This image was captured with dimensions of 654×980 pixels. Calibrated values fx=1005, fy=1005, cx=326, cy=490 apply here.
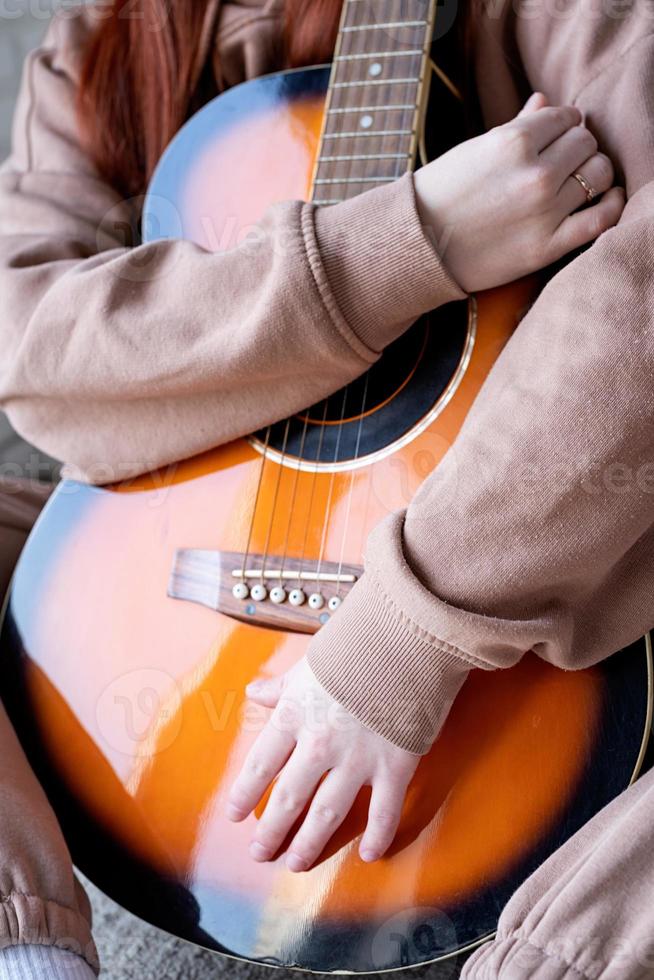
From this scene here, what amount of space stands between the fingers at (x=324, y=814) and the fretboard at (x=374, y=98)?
0.43m

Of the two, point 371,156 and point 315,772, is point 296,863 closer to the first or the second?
point 315,772

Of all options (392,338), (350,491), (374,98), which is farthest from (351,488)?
(374,98)

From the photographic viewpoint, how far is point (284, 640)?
684 mm

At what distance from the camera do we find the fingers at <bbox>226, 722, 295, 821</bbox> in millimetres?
624

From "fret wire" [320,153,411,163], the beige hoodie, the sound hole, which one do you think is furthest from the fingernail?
"fret wire" [320,153,411,163]

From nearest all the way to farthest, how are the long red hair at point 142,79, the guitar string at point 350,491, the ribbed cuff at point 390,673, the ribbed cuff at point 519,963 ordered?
the ribbed cuff at point 519,963 → the ribbed cuff at point 390,673 → the guitar string at point 350,491 → the long red hair at point 142,79

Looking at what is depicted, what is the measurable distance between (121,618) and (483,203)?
388 millimetres

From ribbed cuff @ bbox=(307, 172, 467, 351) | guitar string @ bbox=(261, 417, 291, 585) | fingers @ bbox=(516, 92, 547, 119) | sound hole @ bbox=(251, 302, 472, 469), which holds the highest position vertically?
fingers @ bbox=(516, 92, 547, 119)

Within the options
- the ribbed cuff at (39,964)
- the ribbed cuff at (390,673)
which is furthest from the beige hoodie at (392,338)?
the ribbed cuff at (39,964)

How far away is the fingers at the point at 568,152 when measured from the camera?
0.67 meters

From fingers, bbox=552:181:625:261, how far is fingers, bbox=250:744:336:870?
14.6 inches

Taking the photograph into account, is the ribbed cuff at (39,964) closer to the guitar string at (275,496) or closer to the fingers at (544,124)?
the guitar string at (275,496)

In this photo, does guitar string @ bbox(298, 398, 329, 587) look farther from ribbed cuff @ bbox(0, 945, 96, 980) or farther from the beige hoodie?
ribbed cuff @ bbox(0, 945, 96, 980)

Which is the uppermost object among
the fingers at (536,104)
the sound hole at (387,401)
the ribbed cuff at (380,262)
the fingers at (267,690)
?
the fingers at (536,104)
